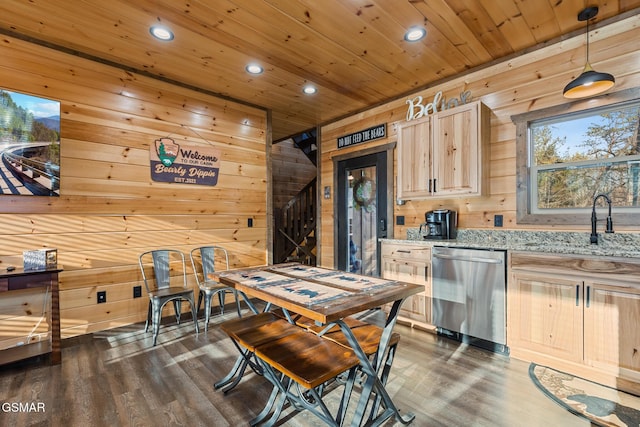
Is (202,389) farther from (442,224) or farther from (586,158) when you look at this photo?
(586,158)

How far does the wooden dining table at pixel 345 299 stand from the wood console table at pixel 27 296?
1.51 meters

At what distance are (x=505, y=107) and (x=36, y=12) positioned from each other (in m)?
4.23

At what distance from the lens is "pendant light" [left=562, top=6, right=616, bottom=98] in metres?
2.24

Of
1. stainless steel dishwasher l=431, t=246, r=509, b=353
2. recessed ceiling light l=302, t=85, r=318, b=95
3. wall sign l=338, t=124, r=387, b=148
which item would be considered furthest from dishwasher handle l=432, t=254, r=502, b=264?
recessed ceiling light l=302, t=85, r=318, b=95

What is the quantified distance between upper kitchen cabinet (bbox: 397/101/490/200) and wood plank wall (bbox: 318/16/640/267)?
0.17 metres

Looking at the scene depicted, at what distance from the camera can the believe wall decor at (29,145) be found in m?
2.60

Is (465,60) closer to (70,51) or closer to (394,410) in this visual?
(394,410)

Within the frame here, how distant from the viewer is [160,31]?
8.68ft

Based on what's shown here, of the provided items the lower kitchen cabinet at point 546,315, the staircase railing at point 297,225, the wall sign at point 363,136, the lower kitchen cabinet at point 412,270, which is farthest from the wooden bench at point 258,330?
the staircase railing at point 297,225

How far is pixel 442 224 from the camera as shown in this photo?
338 cm

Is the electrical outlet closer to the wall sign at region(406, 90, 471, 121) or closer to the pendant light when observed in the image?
the wall sign at region(406, 90, 471, 121)

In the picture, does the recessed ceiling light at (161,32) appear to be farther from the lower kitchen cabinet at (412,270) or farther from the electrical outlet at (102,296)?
the lower kitchen cabinet at (412,270)

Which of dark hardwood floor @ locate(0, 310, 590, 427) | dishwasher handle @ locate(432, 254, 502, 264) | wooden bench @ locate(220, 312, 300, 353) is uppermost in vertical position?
dishwasher handle @ locate(432, 254, 502, 264)

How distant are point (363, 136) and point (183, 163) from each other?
2462 mm
